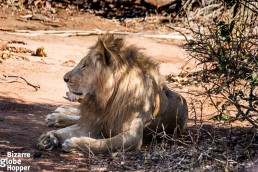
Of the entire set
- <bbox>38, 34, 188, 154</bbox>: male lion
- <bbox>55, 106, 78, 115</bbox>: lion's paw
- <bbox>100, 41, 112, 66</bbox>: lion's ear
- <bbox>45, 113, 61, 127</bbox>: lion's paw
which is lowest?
<bbox>45, 113, 61, 127</bbox>: lion's paw

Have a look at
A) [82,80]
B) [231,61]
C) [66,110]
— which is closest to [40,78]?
[66,110]

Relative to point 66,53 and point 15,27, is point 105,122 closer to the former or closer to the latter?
point 66,53

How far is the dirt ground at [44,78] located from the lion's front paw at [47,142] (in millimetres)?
74

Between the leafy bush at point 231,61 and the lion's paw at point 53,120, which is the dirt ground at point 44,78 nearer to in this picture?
the lion's paw at point 53,120

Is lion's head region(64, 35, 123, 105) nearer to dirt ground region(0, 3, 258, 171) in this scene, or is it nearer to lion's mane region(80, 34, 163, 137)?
lion's mane region(80, 34, 163, 137)

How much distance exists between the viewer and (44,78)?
380 inches

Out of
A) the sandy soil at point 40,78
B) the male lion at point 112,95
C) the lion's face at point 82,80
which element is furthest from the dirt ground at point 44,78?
the lion's face at point 82,80

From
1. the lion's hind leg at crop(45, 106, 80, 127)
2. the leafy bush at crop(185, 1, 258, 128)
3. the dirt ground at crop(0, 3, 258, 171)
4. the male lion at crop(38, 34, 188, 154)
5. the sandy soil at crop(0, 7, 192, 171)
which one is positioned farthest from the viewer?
the lion's hind leg at crop(45, 106, 80, 127)

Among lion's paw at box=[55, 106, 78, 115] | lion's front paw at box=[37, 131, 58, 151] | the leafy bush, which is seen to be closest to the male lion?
lion's front paw at box=[37, 131, 58, 151]

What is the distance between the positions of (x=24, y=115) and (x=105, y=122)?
5.51ft

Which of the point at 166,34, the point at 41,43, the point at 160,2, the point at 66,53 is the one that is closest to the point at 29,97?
the point at 66,53

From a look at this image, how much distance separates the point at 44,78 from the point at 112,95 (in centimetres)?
390

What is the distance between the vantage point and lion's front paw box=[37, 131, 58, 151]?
5.74m

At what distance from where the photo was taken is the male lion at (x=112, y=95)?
19.3ft
